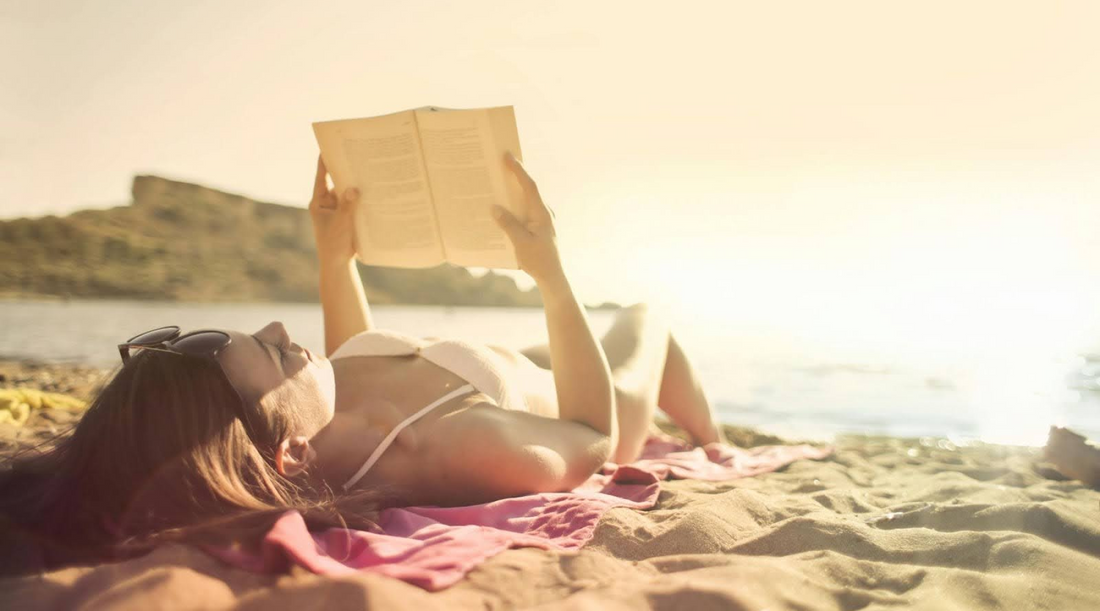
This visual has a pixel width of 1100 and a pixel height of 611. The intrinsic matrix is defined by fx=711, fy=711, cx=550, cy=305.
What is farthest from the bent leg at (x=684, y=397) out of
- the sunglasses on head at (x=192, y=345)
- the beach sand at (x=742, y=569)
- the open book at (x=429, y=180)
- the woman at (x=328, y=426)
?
the sunglasses on head at (x=192, y=345)

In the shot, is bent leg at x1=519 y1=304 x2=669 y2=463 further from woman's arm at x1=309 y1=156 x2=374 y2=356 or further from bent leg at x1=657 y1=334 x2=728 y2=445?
woman's arm at x1=309 y1=156 x2=374 y2=356

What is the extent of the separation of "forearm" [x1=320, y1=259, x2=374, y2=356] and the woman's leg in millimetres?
886

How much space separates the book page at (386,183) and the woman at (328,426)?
103mm

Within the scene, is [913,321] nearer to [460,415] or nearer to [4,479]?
[460,415]

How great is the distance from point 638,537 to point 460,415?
0.67 meters

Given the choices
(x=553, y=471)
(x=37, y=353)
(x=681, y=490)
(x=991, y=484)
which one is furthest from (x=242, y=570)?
(x=37, y=353)

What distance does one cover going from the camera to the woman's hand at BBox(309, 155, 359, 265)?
9.87 ft

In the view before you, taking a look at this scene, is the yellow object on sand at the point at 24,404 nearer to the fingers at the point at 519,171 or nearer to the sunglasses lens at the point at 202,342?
the sunglasses lens at the point at 202,342

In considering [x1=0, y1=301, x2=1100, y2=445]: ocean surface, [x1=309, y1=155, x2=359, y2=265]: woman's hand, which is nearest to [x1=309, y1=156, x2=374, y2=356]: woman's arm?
[x1=309, y1=155, x2=359, y2=265]: woman's hand

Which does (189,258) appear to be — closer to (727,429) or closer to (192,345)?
(727,429)

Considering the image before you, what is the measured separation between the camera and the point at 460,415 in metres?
2.24

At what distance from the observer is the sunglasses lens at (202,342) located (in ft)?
5.90

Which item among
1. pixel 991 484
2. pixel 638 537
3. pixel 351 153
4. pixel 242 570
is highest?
pixel 351 153

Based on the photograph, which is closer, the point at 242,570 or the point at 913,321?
the point at 242,570
